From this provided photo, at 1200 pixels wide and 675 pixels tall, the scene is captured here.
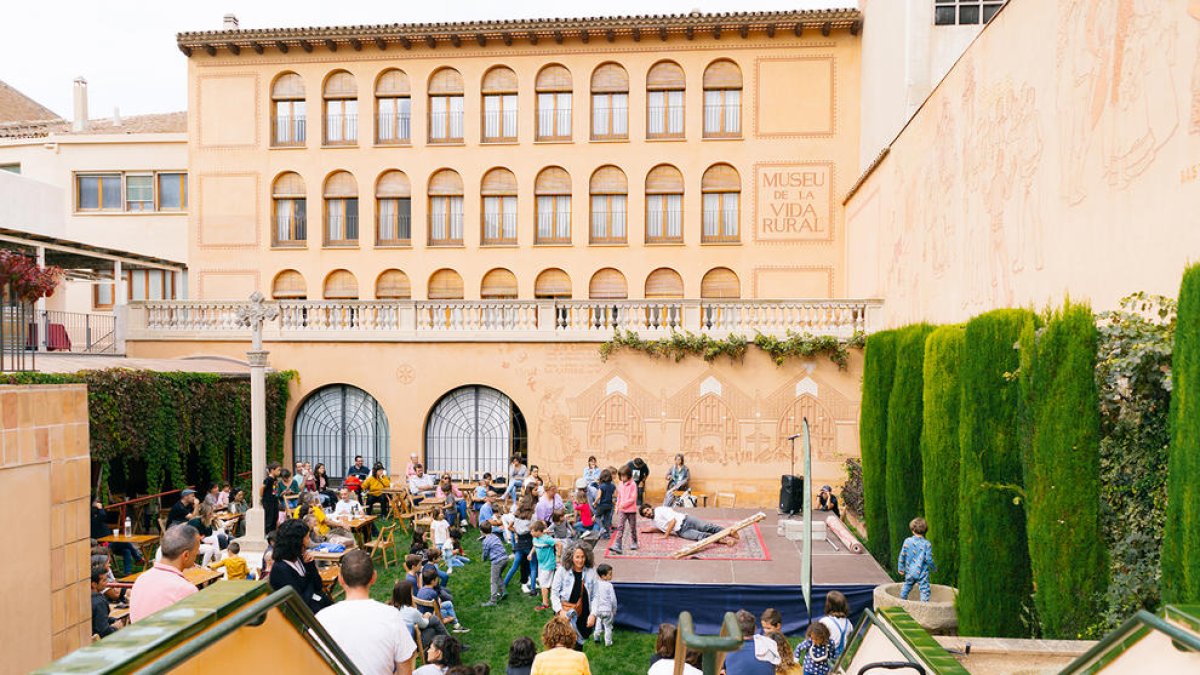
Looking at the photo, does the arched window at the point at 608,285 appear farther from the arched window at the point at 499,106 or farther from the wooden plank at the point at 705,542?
the wooden plank at the point at 705,542

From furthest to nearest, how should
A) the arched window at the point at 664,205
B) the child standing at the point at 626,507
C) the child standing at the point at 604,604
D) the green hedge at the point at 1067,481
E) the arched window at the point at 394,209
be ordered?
1. the arched window at the point at 394,209
2. the arched window at the point at 664,205
3. the child standing at the point at 626,507
4. the child standing at the point at 604,604
5. the green hedge at the point at 1067,481

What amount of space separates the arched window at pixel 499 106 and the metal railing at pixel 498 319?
680 cm

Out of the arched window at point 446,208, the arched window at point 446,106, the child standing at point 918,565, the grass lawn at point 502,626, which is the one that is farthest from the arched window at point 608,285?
the child standing at point 918,565

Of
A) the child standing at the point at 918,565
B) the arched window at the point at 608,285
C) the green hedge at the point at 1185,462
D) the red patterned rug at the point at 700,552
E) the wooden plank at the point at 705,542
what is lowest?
the red patterned rug at the point at 700,552

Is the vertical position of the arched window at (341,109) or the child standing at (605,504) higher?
the arched window at (341,109)

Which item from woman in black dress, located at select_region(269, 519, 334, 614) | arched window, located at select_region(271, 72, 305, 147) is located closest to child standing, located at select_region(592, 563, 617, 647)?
woman in black dress, located at select_region(269, 519, 334, 614)

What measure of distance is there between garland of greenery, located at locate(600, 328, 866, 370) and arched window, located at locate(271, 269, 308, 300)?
447 inches

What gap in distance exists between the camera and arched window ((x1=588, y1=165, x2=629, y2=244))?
24.8 m

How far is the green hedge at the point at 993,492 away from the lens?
8.38 metres

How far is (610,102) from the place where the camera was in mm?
24859

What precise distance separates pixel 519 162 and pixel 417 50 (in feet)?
15.6

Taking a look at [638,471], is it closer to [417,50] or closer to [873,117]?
Answer: [873,117]

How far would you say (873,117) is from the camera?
72.3 ft

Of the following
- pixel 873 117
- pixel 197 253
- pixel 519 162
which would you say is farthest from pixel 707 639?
pixel 197 253
